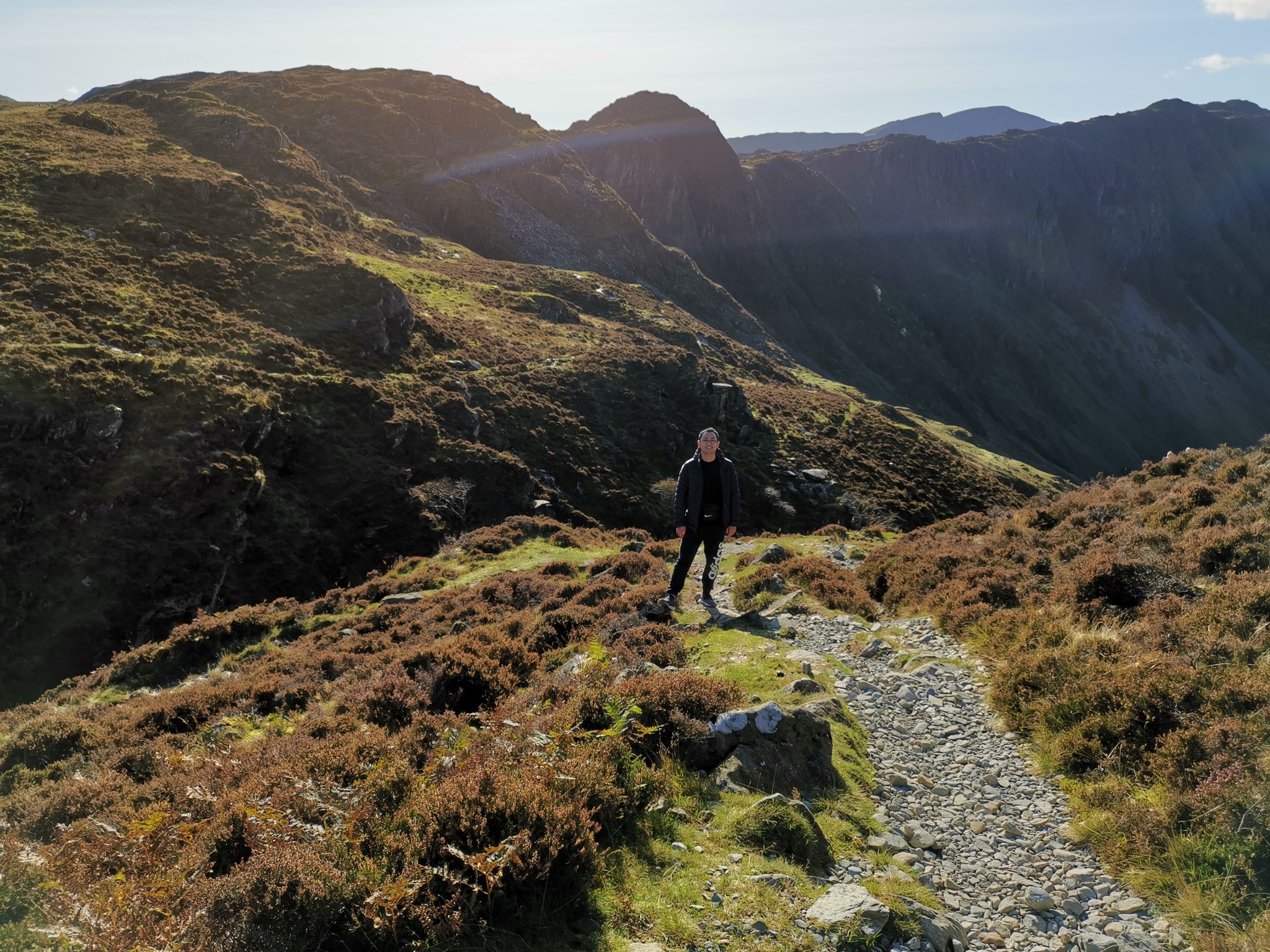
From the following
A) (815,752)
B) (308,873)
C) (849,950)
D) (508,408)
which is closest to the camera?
(308,873)

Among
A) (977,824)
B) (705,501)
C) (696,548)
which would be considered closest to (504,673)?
(696,548)

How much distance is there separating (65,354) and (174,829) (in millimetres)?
35097

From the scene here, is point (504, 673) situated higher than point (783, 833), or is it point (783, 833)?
point (783, 833)

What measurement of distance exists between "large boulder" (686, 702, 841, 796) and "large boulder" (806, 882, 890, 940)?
164 cm

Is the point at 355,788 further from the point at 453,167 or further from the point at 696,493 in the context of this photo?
the point at 453,167

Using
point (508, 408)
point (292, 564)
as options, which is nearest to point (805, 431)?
point (508, 408)

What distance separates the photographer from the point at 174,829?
219 inches

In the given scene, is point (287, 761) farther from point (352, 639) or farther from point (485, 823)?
point (352, 639)

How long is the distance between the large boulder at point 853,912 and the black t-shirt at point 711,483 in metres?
8.55

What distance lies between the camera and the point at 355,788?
586 cm

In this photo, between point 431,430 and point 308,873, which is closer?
point 308,873

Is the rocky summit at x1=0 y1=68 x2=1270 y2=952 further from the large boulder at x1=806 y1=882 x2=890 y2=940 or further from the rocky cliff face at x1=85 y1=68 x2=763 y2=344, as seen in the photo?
the rocky cliff face at x1=85 y1=68 x2=763 y2=344

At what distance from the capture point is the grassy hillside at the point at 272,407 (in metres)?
25.4

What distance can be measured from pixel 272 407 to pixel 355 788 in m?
33.8
